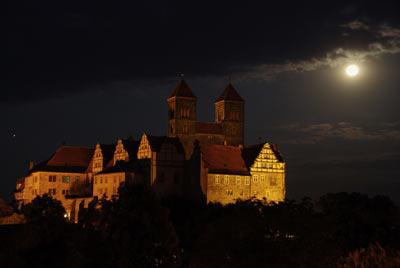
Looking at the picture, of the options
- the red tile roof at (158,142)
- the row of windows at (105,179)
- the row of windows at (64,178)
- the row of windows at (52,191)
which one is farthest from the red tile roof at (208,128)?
the row of windows at (105,179)

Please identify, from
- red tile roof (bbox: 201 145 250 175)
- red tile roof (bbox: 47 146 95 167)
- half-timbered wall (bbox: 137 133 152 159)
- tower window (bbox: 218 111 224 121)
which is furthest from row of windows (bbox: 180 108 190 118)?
half-timbered wall (bbox: 137 133 152 159)

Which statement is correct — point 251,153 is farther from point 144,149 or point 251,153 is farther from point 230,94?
point 230,94

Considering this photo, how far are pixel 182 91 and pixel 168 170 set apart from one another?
30.1 meters

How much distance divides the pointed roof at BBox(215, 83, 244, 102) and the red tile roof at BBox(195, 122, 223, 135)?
6.08 m

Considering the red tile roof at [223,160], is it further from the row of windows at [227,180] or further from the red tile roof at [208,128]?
the red tile roof at [208,128]

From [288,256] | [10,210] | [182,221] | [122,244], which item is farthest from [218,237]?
[10,210]

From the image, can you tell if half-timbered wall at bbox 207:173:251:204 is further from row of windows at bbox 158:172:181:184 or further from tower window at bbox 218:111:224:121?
tower window at bbox 218:111:224:121

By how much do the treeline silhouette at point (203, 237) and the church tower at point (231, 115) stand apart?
124 feet

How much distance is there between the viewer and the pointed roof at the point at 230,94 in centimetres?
12731

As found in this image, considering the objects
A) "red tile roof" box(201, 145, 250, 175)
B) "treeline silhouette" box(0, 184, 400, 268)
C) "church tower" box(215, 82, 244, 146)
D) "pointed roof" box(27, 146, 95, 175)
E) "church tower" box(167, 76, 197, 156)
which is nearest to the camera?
"treeline silhouette" box(0, 184, 400, 268)

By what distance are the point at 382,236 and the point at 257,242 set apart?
98.5 ft

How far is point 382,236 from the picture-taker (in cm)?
7206

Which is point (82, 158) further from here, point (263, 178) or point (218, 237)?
point (218, 237)

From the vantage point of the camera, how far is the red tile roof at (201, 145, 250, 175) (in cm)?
9494
